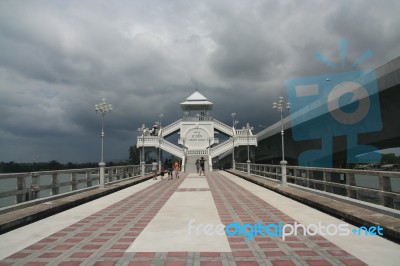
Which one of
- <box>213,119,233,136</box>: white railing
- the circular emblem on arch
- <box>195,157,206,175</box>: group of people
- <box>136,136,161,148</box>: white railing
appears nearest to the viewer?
the circular emblem on arch

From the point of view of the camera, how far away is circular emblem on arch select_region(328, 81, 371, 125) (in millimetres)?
22302

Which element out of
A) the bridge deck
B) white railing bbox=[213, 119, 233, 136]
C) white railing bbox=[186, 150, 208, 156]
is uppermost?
white railing bbox=[213, 119, 233, 136]

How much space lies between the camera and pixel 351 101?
2362 centimetres

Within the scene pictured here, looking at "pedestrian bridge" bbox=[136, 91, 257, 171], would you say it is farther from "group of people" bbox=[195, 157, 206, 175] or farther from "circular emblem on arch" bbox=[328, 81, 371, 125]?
"circular emblem on arch" bbox=[328, 81, 371, 125]

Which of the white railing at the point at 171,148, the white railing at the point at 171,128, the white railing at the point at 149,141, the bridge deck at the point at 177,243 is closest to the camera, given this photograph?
the bridge deck at the point at 177,243

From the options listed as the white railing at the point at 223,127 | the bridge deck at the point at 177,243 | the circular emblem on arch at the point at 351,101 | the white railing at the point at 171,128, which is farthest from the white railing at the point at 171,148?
the bridge deck at the point at 177,243

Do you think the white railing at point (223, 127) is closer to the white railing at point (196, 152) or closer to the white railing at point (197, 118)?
the white railing at point (197, 118)

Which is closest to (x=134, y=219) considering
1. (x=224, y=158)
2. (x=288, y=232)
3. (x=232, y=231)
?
(x=232, y=231)

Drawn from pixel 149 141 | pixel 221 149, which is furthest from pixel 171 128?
pixel 221 149

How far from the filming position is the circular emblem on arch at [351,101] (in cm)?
2230

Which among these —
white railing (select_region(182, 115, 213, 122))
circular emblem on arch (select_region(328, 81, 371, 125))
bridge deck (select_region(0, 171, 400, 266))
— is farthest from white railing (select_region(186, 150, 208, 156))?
bridge deck (select_region(0, 171, 400, 266))

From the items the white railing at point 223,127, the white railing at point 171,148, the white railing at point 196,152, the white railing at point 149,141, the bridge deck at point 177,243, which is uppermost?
the white railing at point 223,127

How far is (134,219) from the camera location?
34.3 feet

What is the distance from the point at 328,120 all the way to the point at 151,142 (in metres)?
32.3
